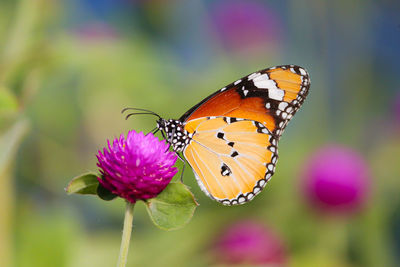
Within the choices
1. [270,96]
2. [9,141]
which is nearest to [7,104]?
[9,141]

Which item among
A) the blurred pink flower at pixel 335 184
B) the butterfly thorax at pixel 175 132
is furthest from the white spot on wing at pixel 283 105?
the blurred pink flower at pixel 335 184

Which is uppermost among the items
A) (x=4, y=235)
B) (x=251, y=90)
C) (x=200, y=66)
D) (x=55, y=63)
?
(x=200, y=66)

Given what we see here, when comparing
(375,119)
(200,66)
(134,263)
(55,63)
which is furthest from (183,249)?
(375,119)

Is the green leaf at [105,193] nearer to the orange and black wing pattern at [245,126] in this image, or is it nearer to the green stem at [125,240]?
the green stem at [125,240]

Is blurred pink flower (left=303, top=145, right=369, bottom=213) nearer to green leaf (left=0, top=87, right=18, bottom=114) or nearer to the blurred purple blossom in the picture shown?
the blurred purple blossom

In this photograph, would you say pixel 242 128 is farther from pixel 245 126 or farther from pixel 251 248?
pixel 251 248

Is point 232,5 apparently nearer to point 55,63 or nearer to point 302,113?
point 302,113

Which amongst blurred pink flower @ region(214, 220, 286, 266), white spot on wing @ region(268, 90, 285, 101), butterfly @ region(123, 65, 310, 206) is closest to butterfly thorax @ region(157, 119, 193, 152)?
butterfly @ region(123, 65, 310, 206)
